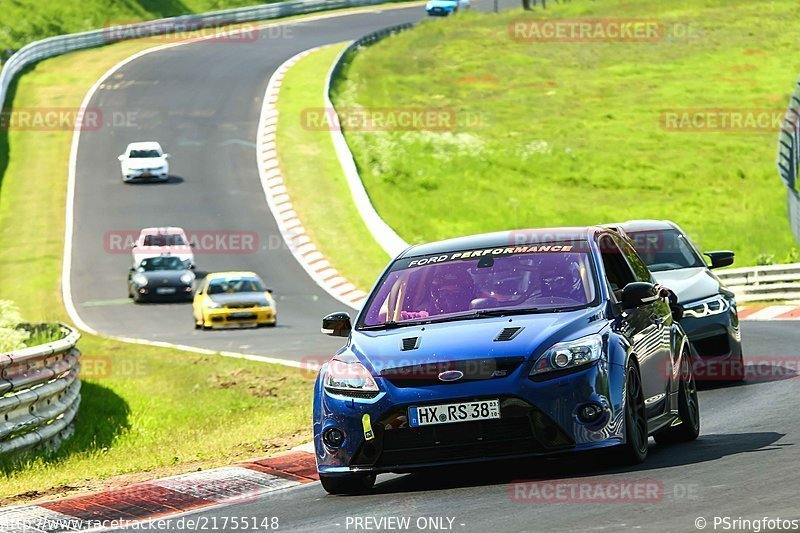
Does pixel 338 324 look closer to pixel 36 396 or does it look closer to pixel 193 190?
pixel 36 396

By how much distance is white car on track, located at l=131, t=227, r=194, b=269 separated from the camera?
33.5 metres

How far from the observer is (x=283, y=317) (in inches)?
1143

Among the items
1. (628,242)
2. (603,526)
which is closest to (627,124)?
(628,242)

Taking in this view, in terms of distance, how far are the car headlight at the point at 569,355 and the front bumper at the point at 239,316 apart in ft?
63.3

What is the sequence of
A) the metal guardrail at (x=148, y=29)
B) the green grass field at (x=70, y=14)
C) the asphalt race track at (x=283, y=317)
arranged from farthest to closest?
the green grass field at (x=70, y=14) → the metal guardrail at (x=148, y=29) → the asphalt race track at (x=283, y=317)

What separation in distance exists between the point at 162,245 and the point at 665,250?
20810mm

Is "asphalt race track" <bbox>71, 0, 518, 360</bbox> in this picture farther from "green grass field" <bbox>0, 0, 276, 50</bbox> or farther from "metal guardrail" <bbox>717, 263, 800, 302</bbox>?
"green grass field" <bbox>0, 0, 276, 50</bbox>

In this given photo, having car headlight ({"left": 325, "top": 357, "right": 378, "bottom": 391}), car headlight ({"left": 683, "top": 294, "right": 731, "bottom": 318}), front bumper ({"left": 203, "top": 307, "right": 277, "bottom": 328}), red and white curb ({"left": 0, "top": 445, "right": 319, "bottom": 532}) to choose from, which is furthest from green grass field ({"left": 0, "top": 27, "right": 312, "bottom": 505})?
car headlight ({"left": 683, "top": 294, "right": 731, "bottom": 318})

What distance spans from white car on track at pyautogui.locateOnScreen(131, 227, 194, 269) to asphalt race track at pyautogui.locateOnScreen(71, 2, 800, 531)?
117 centimetres

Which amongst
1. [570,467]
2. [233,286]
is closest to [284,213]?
[233,286]

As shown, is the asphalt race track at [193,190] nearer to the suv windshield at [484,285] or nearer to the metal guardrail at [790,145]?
the suv windshield at [484,285]

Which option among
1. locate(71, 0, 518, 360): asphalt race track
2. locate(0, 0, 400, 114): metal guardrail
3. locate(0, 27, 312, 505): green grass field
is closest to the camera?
locate(0, 27, 312, 505): green grass field

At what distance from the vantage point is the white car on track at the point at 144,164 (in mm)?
45188

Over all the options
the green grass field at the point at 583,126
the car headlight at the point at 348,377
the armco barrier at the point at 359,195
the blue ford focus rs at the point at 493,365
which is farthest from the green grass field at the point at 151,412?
the green grass field at the point at 583,126
